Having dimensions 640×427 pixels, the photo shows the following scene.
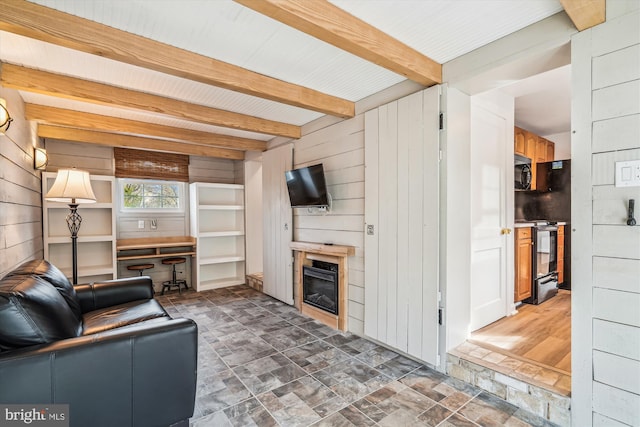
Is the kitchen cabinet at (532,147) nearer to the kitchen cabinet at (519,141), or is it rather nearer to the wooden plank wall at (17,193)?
the kitchen cabinet at (519,141)

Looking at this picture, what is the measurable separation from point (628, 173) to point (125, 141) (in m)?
5.39

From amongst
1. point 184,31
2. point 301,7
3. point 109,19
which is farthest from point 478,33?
point 109,19

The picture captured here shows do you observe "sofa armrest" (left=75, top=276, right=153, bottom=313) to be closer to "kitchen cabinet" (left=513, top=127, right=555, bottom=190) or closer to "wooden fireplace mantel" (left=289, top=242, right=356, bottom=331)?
"wooden fireplace mantel" (left=289, top=242, right=356, bottom=331)

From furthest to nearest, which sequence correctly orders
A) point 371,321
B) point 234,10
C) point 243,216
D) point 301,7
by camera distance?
point 243,216
point 371,321
point 234,10
point 301,7

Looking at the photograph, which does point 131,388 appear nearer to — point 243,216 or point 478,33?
point 478,33

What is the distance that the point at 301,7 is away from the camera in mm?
1544

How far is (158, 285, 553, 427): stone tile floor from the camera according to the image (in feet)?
6.23

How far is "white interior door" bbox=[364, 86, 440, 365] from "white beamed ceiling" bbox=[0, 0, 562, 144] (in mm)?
408

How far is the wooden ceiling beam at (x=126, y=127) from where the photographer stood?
3344 mm

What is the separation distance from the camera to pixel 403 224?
270 centimetres

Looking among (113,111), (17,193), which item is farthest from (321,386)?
(113,111)

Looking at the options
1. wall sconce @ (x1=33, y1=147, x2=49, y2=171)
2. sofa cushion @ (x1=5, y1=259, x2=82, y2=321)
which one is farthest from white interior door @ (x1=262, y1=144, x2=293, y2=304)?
wall sconce @ (x1=33, y1=147, x2=49, y2=171)

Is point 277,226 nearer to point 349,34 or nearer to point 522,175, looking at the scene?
point 349,34

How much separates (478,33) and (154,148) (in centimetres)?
451
